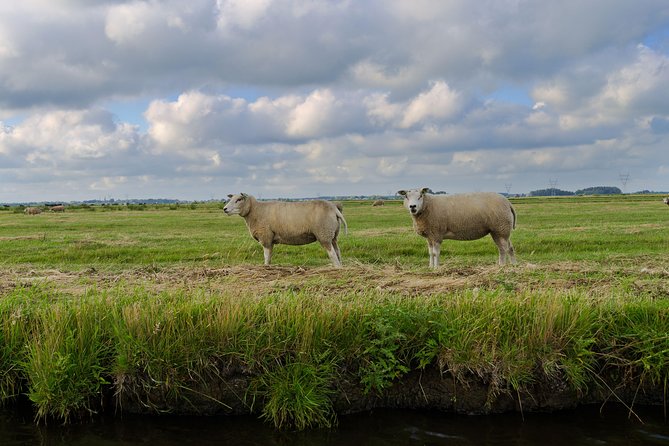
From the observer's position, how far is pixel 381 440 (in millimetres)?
6707

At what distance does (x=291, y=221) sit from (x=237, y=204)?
6.21 feet

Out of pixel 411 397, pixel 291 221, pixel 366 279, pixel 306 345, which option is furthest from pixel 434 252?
pixel 306 345

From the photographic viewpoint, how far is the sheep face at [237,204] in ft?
53.3

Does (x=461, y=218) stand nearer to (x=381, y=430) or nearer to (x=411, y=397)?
(x=411, y=397)

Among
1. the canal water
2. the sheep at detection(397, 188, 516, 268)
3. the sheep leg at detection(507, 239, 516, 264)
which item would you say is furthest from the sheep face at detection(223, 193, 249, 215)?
the canal water

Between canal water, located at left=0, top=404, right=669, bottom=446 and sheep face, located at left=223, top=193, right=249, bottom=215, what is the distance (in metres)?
9.45

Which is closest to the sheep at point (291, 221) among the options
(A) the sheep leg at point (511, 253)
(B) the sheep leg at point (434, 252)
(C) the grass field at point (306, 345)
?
(B) the sheep leg at point (434, 252)

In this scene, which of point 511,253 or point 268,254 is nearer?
point 268,254

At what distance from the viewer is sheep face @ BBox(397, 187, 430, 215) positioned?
1477 centimetres

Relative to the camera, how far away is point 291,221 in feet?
51.6

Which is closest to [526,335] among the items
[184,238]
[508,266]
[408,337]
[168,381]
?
[408,337]

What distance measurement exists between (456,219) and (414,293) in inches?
240

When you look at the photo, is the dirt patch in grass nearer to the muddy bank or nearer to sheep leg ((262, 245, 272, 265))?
sheep leg ((262, 245, 272, 265))

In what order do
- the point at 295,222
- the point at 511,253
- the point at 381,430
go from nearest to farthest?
the point at 381,430
the point at 295,222
the point at 511,253
